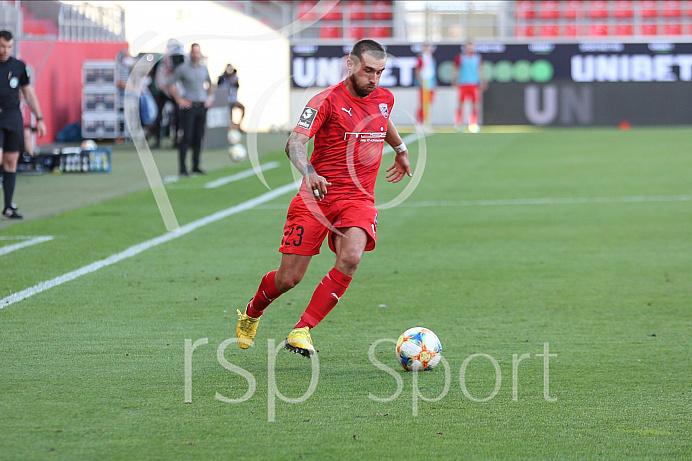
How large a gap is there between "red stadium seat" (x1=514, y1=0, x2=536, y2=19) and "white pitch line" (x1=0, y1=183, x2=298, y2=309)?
2138 cm

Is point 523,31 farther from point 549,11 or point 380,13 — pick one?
point 380,13

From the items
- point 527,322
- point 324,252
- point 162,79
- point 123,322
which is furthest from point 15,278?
point 162,79

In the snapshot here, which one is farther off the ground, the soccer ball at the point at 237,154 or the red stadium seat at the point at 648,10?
the red stadium seat at the point at 648,10

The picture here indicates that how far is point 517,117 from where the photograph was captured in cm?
3247

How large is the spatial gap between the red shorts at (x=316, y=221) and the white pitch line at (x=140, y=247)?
260 cm

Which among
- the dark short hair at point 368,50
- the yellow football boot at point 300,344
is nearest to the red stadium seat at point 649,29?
the dark short hair at point 368,50

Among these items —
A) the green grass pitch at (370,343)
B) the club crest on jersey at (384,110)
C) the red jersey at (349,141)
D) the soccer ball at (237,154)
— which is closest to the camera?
the green grass pitch at (370,343)

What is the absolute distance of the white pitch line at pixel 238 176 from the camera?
1712 cm

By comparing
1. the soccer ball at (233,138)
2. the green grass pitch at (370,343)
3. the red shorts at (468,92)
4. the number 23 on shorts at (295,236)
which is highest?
the red shorts at (468,92)

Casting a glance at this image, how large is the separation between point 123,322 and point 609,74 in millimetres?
27265

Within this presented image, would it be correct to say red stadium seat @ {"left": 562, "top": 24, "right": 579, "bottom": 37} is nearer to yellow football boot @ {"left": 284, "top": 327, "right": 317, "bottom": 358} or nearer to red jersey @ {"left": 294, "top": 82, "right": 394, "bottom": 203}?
red jersey @ {"left": 294, "top": 82, "right": 394, "bottom": 203}

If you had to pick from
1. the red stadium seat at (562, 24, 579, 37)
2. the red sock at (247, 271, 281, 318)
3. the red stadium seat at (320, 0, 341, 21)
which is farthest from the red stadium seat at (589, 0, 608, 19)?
the red sock at (247, 271, 281, 318)

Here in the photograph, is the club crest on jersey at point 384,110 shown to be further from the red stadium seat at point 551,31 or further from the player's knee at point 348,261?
the red stadium seat at point 551,31

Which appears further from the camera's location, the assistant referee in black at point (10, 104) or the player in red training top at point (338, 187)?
the assistant referee in black at point (10, 104)
